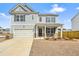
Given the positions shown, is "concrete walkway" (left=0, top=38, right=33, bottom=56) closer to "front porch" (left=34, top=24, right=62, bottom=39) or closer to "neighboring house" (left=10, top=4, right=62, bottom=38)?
"neighboring house" (left=10, top=4, right=62, bottom=38)

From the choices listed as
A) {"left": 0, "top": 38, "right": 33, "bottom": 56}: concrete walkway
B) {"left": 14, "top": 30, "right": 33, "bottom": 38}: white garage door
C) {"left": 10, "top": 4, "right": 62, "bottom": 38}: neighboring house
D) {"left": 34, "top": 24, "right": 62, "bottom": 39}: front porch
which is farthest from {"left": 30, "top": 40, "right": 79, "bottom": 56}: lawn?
{"left": 34, "top": 24, "right": 62, "bottom": 39}: front porch

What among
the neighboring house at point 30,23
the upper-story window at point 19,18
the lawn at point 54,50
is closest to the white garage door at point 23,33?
the neighboring house at point 30,23

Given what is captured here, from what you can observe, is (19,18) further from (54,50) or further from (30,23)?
(54,50)

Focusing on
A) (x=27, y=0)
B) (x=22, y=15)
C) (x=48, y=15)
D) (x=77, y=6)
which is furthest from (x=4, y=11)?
(x=27, y=0)

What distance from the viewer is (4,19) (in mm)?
20641

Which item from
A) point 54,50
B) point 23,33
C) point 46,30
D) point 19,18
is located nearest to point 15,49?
point 54,50

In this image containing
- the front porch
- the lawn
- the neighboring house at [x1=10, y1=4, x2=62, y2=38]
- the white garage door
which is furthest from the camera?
the front porch

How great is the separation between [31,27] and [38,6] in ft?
9.57

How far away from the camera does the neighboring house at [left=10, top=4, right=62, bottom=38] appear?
22.4 metres

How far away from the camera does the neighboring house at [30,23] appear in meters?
22.4

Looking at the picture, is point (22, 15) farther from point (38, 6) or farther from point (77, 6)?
point (77, 6)

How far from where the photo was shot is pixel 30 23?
75.5 feet

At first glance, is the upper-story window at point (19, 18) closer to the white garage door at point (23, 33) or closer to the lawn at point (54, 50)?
the white garage door at point (23, 33)

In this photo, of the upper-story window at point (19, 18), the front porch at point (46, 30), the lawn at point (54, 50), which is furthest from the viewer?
the front porch at point (46, 30)
